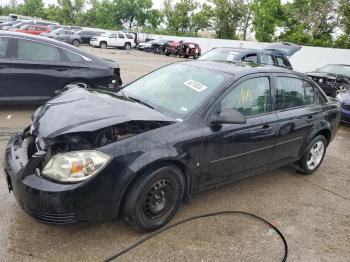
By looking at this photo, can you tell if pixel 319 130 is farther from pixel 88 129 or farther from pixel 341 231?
pixel 88 129

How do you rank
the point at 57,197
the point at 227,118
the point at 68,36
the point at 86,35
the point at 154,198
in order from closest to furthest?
1. the point at 57,197
2. the point at 154,198
3. the point at 227,118
4. the point at 68,36
5. the point at 86,35

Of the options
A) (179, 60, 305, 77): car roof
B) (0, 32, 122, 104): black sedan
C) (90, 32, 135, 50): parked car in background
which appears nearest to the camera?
(179, 60, 305, 77): car roof

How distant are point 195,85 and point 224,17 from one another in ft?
142

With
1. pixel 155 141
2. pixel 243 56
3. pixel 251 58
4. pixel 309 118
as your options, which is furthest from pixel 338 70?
pixel 155 141

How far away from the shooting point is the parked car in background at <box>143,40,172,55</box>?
3394 centimetres

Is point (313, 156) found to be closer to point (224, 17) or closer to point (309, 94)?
point (309, 94)

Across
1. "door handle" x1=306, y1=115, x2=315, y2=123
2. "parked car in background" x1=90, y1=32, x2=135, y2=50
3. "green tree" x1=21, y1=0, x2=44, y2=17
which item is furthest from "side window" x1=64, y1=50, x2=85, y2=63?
"green tree" x1=21, y1=0, x2=44, y2=17

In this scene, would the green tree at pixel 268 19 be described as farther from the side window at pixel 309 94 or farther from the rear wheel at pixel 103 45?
the side window at pixel 309 94

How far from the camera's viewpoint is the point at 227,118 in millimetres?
3598

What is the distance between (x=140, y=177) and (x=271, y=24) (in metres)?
34.6

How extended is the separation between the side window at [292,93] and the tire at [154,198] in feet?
5.93

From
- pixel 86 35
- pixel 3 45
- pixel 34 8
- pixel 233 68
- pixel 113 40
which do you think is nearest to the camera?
pixel 233 68

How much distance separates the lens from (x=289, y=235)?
3723mm

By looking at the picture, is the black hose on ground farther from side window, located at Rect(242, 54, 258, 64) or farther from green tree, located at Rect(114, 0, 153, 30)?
green tree, located at Rect(114, 0, 153, 30)
